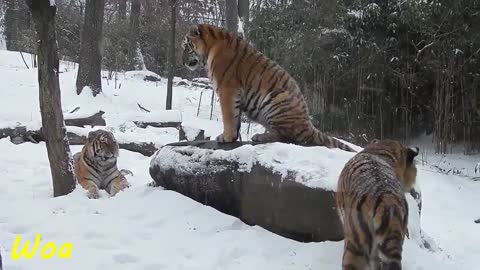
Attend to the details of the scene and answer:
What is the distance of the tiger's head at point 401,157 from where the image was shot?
450 centimetres

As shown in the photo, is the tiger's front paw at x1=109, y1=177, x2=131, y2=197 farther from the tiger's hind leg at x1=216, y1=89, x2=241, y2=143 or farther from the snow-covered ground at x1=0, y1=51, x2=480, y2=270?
the tiger's hind leg at x1=216, y1=89, x2=241, y2=143

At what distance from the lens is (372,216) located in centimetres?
350

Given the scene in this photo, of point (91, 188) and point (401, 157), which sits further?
point (91, 188)

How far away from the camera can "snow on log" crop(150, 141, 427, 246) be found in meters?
4.75

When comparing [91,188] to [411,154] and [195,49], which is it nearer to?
[195,49]

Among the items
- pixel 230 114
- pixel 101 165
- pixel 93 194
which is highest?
pixel 230 114

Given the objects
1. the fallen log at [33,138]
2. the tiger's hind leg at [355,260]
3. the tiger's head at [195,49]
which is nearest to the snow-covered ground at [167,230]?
the tiger's hind leg at [355,260]

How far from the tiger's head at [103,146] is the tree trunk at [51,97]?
84cm

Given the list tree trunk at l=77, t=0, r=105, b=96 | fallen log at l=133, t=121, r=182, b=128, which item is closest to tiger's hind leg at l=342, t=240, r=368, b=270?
fallen log at l=133, t=121, r=182, b=128

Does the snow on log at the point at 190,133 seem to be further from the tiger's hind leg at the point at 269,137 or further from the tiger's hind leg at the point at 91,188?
the tiger's hind leg at the point at 269,137

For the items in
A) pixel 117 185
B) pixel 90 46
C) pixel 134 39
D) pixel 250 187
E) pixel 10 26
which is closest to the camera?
pixel 250 187

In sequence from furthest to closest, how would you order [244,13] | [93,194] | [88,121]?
[244,13]
[88,121]
[93,194]

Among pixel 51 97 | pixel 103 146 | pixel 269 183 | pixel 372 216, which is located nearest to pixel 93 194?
pixel 103 146

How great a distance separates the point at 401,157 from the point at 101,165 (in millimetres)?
4300
